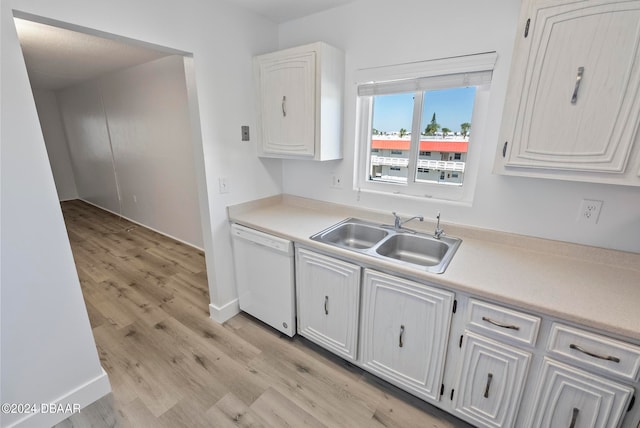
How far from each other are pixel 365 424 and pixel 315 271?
864mm

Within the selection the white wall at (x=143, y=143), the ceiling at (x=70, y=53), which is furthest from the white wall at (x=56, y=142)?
the ceiling at (x=70, y=53)

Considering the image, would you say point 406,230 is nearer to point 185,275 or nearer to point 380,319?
point 380,319

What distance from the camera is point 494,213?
1.71 meters

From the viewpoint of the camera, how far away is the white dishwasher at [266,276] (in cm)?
194

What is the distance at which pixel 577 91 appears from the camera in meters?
1.16

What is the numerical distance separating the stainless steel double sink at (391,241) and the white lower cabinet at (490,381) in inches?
19.4

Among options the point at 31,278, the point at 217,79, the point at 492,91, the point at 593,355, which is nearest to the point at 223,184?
the point at 217,79

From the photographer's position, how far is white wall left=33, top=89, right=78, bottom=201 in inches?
229

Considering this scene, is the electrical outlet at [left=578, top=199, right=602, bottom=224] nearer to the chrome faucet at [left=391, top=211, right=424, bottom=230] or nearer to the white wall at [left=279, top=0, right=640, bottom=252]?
the white wall at [left=279, top=0, right=640, bottom=252]

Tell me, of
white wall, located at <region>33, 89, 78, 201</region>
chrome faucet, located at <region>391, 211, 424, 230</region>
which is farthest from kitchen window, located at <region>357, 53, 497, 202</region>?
white wall, located at <region>33, 89, 78, 201</region>

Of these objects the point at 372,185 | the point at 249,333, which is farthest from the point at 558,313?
the point at 249,333

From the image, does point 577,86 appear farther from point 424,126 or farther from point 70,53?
point 70,53

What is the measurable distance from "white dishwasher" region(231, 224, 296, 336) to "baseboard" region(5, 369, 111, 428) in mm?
982

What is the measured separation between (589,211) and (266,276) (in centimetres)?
195
